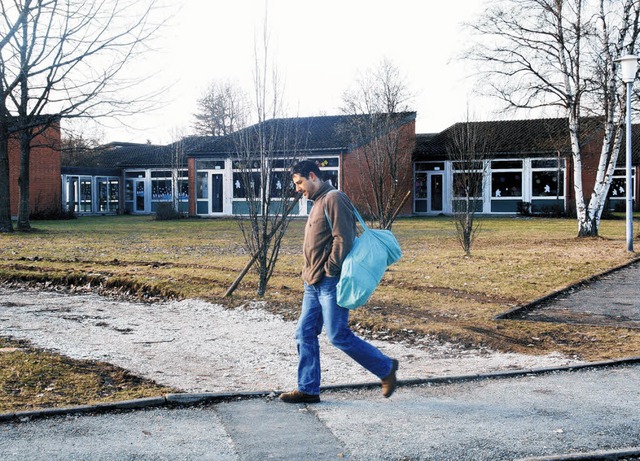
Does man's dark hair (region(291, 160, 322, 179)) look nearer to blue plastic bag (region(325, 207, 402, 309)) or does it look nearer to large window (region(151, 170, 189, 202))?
blue plastic bag (region(325, 207, 402, 309))

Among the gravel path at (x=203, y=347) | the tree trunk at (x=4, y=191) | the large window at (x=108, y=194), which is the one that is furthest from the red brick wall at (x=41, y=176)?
the gravel path at (x=203, y=347)

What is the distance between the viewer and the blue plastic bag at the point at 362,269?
17.5ft

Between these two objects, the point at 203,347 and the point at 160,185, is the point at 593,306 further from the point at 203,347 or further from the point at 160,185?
the point at 160,185

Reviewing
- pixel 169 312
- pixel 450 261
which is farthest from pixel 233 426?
pixel 450 261

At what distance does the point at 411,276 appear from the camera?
13.4m

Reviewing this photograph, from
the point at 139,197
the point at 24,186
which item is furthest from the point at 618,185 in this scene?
the point at 24,186

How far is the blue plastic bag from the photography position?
5332 mm

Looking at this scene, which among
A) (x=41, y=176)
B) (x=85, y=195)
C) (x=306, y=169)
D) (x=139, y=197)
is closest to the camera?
(x=306, y=169)

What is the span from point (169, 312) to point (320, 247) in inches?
217

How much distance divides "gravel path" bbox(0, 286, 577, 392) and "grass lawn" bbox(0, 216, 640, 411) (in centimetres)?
45

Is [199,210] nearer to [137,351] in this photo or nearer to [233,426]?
[137,351]

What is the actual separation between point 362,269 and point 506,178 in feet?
128

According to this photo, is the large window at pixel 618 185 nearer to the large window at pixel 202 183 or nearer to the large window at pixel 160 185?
the large window at pixel 202 183

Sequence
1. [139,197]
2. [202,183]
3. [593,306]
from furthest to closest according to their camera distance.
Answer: [139,197]
[202,183]
[593,306]
